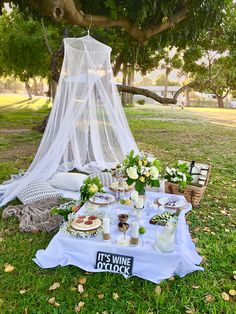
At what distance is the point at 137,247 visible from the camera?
2.39 m

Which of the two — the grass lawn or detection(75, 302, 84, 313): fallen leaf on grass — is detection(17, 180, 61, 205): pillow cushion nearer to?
the grass lawn

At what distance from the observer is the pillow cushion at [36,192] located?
12.5ft

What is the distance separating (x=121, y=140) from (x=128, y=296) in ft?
10.5

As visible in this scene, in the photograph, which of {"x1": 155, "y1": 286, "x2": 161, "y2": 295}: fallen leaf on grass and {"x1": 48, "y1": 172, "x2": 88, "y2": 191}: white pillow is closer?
{"x1": 155, "y1": 286, "x2": 161, "y2": 295}: fallen leaf on grass

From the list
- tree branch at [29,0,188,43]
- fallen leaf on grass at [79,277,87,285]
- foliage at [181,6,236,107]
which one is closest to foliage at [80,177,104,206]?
fallen leaf on grass at [79,277,87,285]

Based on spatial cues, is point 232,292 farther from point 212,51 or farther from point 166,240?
point 212,51

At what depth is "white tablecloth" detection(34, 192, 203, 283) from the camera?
2.38 meters

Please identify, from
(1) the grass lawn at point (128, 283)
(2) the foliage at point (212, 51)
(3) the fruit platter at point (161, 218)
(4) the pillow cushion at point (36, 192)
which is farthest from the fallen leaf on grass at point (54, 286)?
(2) the foliage at point (212, 51)

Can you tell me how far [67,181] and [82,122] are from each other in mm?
1183

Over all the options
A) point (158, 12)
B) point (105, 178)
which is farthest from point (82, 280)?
point (158, 12)

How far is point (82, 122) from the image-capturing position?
194 inches

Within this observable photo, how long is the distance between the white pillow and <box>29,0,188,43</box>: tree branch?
7.88 feet

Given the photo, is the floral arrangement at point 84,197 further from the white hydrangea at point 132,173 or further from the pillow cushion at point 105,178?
the pillow cushion at point 105,178

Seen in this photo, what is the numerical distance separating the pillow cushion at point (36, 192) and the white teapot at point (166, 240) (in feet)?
6.49
